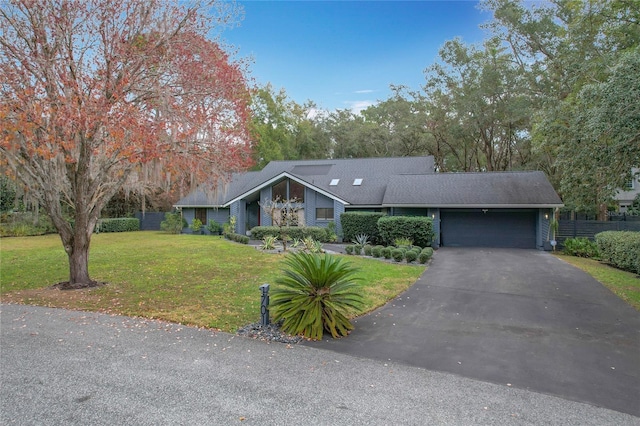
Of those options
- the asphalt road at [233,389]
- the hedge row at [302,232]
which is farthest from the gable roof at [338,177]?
the asphalt road at [233,389]

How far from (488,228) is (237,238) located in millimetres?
13050

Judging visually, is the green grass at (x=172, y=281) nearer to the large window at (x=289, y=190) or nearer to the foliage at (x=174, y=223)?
the large window at (x=289, y=190)

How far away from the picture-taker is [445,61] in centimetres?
3014

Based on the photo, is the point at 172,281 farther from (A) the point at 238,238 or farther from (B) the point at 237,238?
(B) the point at 237,238

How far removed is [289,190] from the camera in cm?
2247

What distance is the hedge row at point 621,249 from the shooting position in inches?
496

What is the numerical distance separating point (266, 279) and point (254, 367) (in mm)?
5474

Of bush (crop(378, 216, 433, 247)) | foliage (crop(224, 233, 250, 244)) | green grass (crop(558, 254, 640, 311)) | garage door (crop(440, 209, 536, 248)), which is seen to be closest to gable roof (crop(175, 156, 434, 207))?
foliage (crop(224, 233, 250, 244))

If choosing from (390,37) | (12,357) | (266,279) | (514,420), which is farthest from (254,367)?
(390,37)

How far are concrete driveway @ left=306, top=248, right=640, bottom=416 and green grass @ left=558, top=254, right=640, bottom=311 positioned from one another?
36 centimetres

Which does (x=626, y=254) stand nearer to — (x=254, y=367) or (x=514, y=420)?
(x=514, y=420)

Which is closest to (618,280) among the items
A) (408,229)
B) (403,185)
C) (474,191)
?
(408,229)

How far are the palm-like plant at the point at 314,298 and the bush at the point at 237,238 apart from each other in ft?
41.7

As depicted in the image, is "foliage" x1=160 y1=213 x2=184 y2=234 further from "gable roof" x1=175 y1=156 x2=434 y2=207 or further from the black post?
the black post
